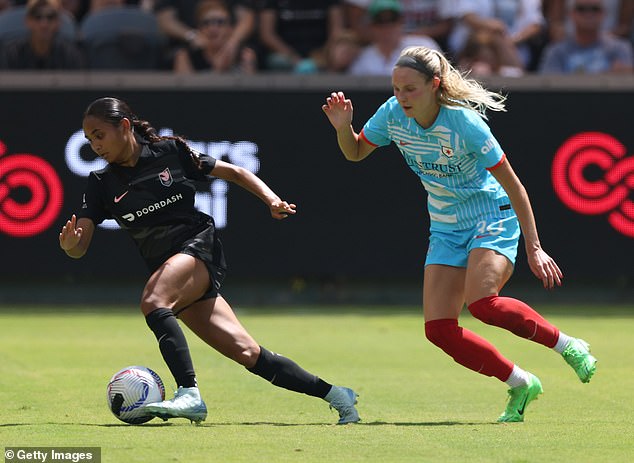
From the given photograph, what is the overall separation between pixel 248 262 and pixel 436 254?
689 cm

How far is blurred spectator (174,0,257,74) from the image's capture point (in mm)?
15078

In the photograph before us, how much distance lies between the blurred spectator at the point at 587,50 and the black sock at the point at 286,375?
9.27 meters

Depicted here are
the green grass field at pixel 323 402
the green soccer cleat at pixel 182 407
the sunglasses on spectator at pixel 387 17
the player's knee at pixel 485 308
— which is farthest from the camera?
the sunglasses on spectator at pixel 387 17

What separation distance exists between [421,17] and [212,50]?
289cm

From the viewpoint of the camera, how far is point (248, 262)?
13.9m

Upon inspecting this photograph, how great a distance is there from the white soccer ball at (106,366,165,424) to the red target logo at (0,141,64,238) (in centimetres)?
730

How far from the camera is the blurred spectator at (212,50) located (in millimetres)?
15078

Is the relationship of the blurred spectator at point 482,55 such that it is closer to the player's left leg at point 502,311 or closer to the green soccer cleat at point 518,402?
the player's left leg at point 502,311

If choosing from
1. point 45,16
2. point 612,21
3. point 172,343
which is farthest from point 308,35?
point 172,343

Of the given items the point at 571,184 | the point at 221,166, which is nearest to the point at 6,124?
the point at 571,184

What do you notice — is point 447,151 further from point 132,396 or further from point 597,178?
point 597,178

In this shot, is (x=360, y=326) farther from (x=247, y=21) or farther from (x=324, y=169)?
(x=247, y=21)

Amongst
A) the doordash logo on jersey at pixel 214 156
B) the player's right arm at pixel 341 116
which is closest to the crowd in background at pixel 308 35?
the doordash logo on jersey at pixel 214 156

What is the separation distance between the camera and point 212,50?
15219mm
